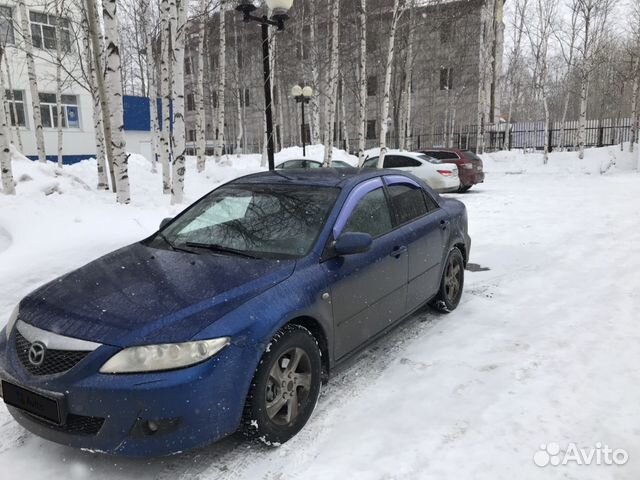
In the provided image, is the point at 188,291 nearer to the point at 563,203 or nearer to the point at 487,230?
the point at 487,230

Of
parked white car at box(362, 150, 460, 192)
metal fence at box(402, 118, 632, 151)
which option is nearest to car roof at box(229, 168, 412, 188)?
parked white car at box(362, 150, 460, 192)

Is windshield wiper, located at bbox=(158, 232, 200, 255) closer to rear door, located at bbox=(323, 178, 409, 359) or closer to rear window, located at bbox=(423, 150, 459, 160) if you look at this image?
rear door, located at bbox=(323, 178, 409, 359)

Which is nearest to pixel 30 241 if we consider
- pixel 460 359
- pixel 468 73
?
pixel 460 359

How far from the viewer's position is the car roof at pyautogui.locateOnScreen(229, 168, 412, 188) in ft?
13.3

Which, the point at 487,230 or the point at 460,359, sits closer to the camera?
the point at 460,359

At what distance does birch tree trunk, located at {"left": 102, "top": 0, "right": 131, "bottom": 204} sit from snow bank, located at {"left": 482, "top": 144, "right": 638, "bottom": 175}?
20.7 meters

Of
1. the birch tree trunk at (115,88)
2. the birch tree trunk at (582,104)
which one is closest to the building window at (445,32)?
the birch tree trunk at (582,104)

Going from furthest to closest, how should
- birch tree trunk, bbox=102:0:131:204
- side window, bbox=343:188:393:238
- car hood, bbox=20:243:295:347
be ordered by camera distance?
birch tree trunk, bbox=102:0:131:204
side window, bbox=343:188:393:238
car hood, bbox=20:243:295:347

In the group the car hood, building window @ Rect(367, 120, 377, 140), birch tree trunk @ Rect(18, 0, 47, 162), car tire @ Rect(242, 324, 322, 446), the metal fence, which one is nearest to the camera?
the car hood

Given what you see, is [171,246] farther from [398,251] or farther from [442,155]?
[442,155]

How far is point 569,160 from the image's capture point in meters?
24.8

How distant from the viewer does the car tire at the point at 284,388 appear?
9.03ft

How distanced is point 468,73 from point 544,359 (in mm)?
35216

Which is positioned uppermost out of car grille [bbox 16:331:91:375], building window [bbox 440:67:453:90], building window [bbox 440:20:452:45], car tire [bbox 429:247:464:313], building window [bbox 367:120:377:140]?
building window [bbox 440:20:452:45]
